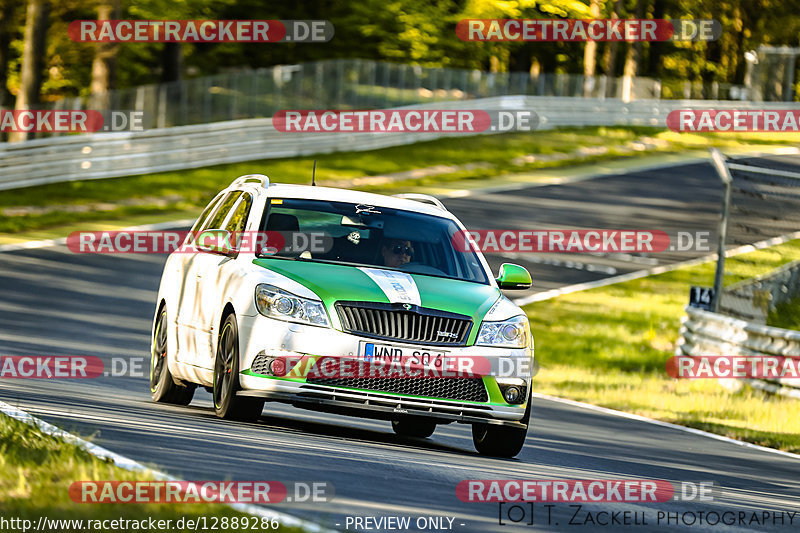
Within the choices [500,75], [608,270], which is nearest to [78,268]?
[608,270]

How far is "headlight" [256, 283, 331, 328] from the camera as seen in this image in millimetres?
9656

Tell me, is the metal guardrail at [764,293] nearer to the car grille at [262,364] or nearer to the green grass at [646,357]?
the green grass at [646,357]

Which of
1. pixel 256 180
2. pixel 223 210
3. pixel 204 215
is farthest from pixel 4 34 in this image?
pixel 256 180

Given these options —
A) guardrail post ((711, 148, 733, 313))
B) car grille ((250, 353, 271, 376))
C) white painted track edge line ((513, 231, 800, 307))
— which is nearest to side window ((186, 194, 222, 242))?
car grille ((250, 353, 271, 376))

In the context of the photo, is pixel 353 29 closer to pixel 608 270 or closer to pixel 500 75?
pixel 500 75

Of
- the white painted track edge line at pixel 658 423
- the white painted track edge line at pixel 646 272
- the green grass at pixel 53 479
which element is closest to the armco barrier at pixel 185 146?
the white painted track edge line at pixel 646 272

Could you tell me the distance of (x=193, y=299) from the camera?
11.1 metres

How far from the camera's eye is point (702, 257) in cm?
3306

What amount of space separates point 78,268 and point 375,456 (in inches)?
571

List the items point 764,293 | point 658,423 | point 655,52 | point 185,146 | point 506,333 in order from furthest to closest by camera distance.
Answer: point 655,52
point 185,146
point 764,293
point 658,423
point 506,333

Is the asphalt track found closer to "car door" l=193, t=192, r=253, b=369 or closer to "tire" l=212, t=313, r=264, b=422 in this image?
"tire" l=212, t=313, r=264, b=422

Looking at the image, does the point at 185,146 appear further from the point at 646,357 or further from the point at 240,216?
the point at 240,216

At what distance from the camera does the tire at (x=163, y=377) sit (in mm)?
11750

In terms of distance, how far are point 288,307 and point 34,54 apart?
27.0 metres
